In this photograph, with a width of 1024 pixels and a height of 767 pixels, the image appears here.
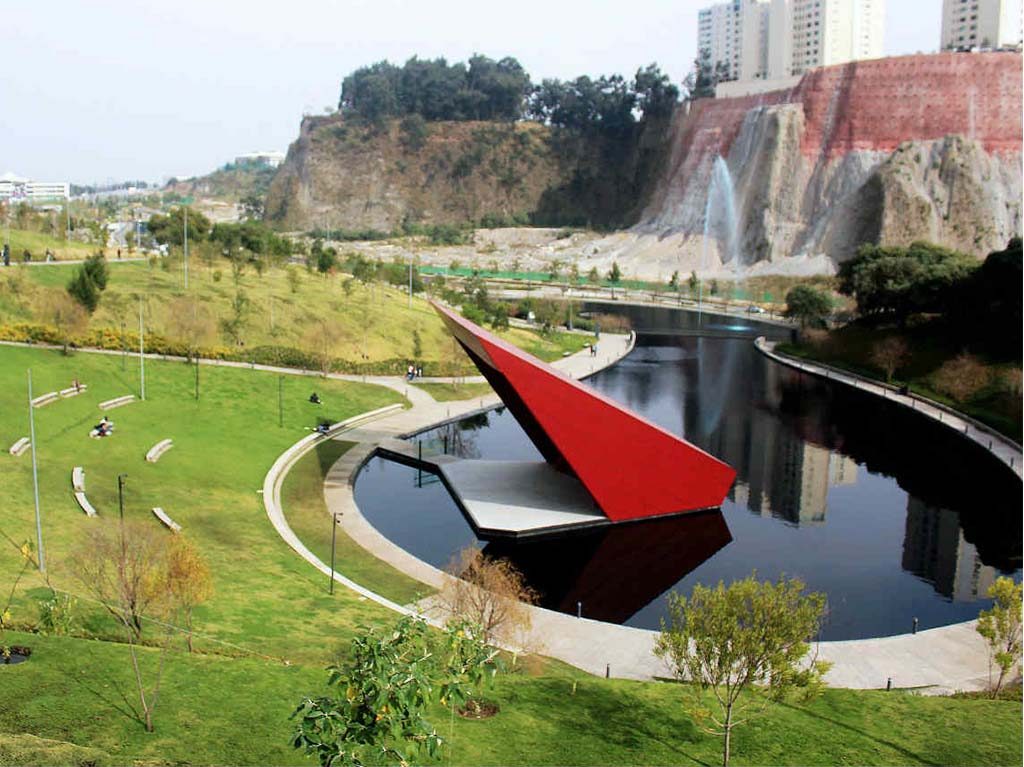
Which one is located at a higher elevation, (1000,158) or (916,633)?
(1000,158)

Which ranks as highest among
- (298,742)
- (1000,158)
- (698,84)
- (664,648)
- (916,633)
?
(698,84)

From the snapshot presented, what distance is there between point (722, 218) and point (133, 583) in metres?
92.8

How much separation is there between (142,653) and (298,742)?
10.3 metres

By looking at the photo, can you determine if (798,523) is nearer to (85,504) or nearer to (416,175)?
(85,504)

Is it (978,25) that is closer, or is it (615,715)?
(615,715)

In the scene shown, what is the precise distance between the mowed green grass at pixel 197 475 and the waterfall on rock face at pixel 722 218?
60.8 meters

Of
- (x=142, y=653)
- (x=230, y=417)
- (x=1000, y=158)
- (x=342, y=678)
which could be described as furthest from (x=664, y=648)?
(x=1000, y=158)

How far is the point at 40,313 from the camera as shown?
46031 mm

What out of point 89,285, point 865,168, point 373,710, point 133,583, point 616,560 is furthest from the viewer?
point 865,168

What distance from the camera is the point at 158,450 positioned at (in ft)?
109

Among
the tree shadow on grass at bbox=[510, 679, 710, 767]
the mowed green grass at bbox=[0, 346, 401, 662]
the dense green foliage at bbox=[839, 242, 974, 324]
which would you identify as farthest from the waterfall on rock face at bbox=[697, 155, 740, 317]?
the tree shadow on grass at bbox=[510, 679, 710, 767]

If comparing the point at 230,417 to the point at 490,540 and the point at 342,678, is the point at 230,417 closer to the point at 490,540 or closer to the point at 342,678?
the point at 490,540

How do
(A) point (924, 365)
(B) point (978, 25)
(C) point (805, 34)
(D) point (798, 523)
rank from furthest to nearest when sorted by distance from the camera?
(B) point (978, 25) → (C) point (805, 34) → (A) point (924, 365) → (D) point (798, 523)

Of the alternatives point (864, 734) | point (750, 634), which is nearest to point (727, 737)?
point (750, 634)
